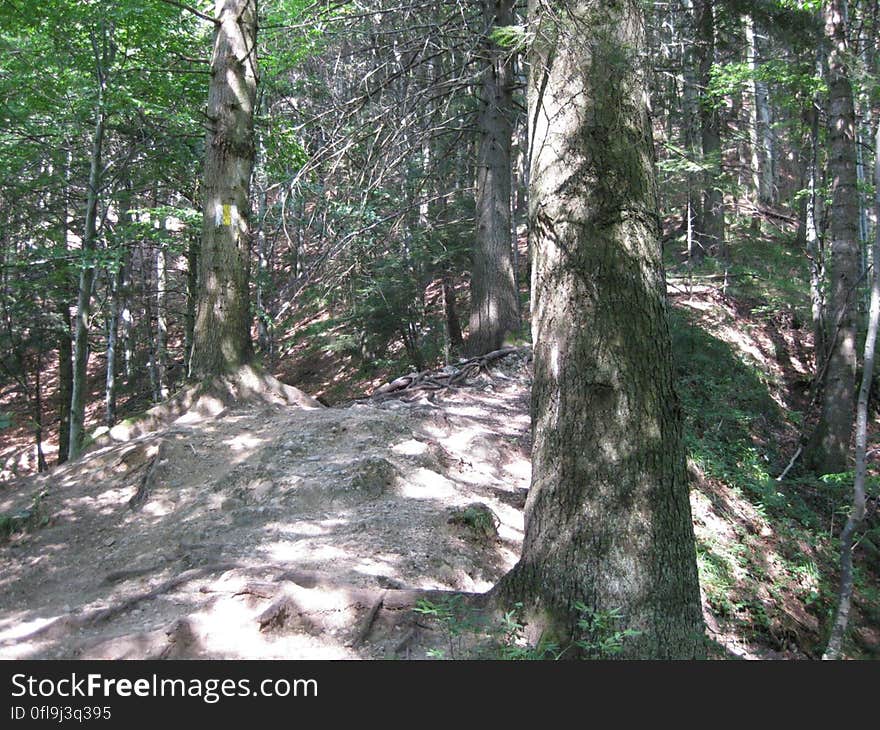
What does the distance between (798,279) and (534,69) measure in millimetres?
15194

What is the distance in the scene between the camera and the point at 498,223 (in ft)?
34.0

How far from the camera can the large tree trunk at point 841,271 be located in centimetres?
1017

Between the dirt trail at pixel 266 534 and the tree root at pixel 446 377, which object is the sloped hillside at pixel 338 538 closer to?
the dirt trail at pixel 266 534

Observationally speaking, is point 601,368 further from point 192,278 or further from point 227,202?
point 192,278

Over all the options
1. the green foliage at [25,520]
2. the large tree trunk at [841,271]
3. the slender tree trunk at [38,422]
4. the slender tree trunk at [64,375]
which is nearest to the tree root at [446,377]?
the green foliage at [25,520]

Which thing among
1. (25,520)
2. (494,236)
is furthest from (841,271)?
(25,520)

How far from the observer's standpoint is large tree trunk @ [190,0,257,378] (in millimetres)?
7918

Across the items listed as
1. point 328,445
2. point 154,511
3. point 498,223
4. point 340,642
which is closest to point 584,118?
point 340,642

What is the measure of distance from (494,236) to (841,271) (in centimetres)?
564

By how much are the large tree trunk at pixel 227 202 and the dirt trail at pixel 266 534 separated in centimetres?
95

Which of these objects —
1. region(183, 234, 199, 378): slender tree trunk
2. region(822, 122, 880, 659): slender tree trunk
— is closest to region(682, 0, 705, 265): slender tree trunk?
region(822, 122, 880, 659): slender tree trunk

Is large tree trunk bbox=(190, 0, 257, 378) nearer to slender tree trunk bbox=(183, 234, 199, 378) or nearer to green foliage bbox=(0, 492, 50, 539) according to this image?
green foliage bbox=(0, 492, 50, 539)

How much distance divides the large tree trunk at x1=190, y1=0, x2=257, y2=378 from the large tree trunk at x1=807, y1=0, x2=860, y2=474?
8.86m

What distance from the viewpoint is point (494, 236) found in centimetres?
1034
